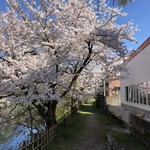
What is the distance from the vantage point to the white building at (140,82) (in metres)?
15.5

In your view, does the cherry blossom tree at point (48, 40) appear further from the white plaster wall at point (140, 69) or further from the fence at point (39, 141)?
the white plaster wall at point (140, 69)

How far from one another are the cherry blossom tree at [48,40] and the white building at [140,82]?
3407 millimetres

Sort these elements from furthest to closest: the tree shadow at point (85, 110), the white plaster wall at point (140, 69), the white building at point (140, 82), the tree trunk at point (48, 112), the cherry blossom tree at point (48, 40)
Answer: the tree shadow at point (85, 110), the white building at point (140, 82), the white plaster wall at point (140, 69), the tree trunk at point (48, 112), the cherry blossom tree at point (48, 40)

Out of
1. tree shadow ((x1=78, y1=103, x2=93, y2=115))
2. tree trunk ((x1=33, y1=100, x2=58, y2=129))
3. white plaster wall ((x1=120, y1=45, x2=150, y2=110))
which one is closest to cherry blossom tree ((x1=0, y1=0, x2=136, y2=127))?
tree trunk ((x1=33, y1=100, x2=58, y2=129))

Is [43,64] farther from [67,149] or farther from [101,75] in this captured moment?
[101,75]

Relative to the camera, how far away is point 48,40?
11859mm

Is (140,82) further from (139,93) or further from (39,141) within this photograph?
(39,141)

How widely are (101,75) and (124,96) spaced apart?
943 cm

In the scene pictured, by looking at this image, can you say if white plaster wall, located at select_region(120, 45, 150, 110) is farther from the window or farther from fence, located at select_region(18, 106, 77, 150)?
fence, located at select_region(18, 106, 77, 150)

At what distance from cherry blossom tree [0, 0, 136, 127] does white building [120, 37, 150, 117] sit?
341cm

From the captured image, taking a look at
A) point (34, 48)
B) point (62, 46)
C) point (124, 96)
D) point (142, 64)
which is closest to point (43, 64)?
point (62, 46)

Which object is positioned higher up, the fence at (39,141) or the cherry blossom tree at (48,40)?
the cherry blossom tree at (48,40)

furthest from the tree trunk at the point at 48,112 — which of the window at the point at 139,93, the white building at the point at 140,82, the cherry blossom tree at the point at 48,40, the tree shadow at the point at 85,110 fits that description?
the tree shadow at the point at 85,110

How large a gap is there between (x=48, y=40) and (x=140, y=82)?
27.2 feet
